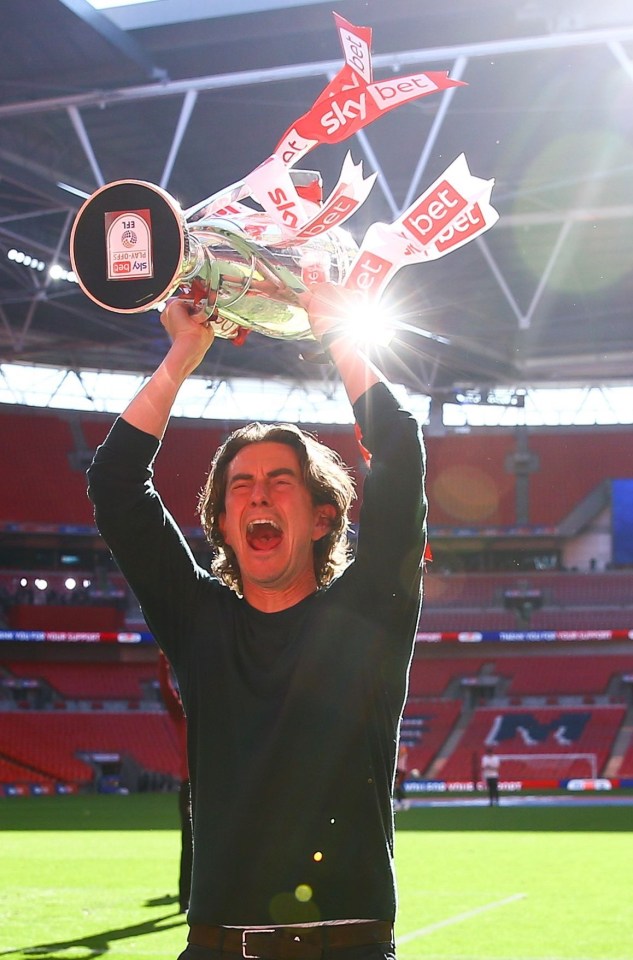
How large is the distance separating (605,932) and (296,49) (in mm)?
20593

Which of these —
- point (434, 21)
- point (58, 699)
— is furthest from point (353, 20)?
point (58, 699)

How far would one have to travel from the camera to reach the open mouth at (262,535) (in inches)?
114

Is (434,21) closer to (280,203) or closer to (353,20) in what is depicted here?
(353,20)

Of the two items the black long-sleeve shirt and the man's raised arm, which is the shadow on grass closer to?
the black long-sleeve shirt

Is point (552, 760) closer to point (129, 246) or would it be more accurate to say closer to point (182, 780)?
point (182, 780)

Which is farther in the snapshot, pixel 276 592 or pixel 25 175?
pixel 25 175

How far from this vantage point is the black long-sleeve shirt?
2658 millimetres

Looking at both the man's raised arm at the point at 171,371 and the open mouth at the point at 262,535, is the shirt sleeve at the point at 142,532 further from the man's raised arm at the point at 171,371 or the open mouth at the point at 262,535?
the open mouth at the point at 262,535

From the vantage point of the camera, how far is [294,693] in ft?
9.07

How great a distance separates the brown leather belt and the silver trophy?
1364 millimetres

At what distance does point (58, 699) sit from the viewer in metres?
42.3

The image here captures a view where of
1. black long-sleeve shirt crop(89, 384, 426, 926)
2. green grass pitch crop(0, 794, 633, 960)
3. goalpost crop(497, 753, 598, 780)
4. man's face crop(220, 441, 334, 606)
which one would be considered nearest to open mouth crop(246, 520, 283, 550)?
man's face crop(220, 441, 334, 606)

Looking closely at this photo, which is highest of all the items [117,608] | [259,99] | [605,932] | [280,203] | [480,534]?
[259,99]

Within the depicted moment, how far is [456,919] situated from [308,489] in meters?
7.57
